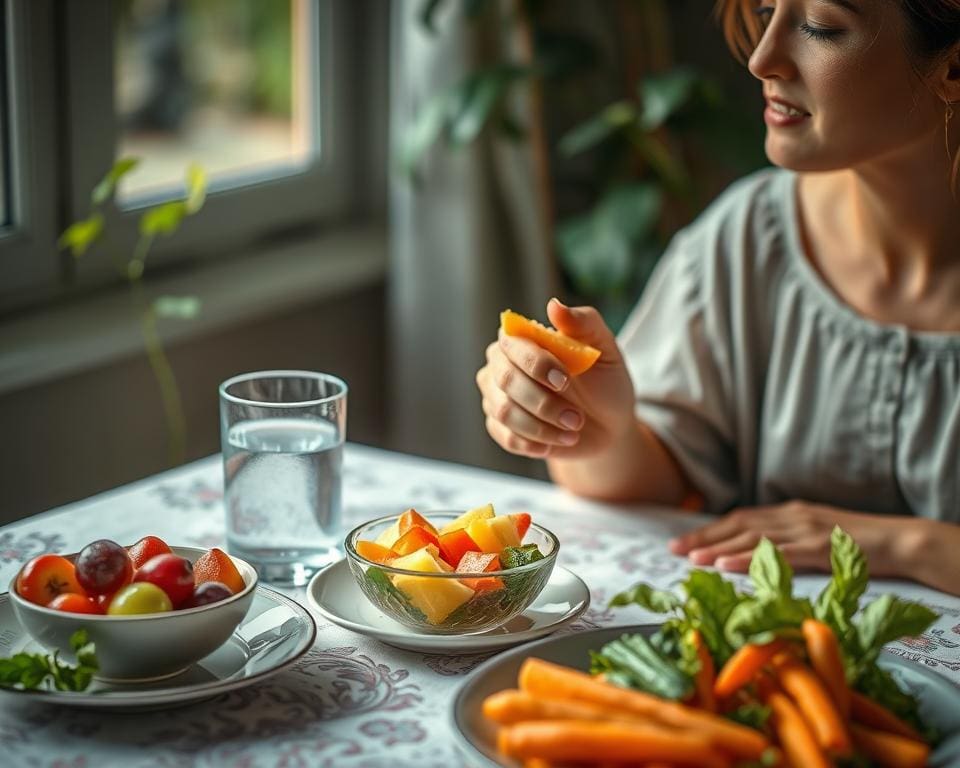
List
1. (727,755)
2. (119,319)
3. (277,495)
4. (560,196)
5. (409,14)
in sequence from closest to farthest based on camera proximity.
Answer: (727,755) < (277,495) < (119,319) < (409,14) < (560,196)

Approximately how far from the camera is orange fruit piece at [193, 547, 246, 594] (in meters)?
0.96

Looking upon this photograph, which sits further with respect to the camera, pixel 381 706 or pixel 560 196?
pixel 560 196

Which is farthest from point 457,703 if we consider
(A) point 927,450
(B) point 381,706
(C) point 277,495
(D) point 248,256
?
(D) point 248,256

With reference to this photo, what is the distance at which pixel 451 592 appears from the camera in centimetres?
97

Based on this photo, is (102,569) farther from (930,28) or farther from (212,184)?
(212,184)

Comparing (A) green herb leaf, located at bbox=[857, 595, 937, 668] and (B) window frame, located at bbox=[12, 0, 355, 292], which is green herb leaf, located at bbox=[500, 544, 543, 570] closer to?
(A) green herb leaf, located at bbox=[857, 595, 937, 668]

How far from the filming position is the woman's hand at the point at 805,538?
1.23 meters

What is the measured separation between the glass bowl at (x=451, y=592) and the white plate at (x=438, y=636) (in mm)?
10

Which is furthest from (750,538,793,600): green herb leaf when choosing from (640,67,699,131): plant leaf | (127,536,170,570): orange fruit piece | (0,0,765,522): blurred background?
(640,67,699,131): plant leaf

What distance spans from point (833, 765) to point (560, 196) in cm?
193

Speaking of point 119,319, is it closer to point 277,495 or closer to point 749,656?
point 277,495

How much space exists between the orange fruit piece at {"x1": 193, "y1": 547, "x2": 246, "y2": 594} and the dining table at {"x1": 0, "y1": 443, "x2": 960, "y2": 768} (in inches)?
3.0

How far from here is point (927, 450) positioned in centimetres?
149

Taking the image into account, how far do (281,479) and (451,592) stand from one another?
0.25 meters
